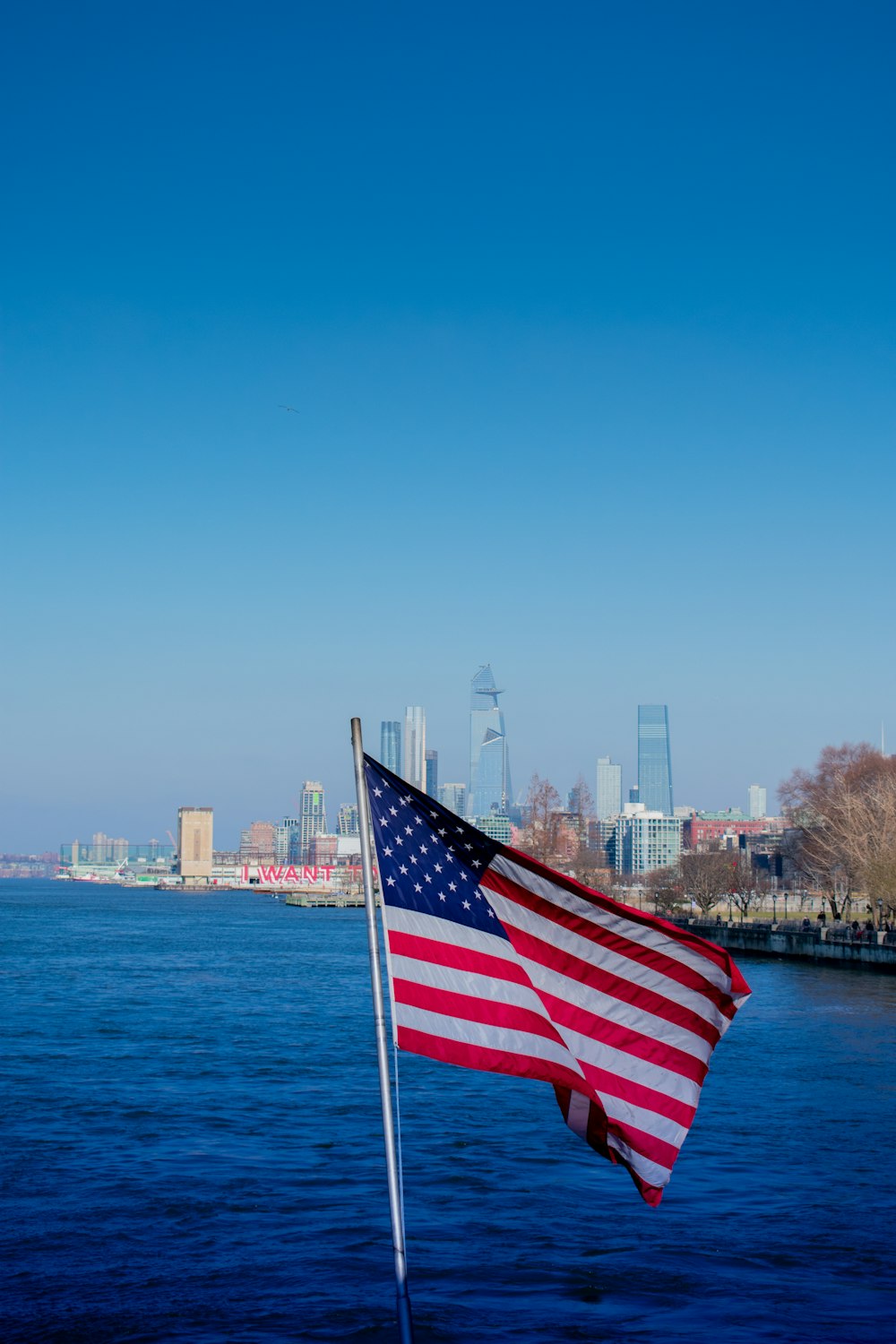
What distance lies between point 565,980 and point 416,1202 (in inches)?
468

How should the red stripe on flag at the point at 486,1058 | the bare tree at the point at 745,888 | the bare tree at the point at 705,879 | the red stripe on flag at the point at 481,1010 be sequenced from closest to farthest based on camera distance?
the red stripe on flag at the point at 486,1058
the red stripe on flag at the point at 481,1010
the bare tree at the point at 705,879
the bare tree at the point at 745,888

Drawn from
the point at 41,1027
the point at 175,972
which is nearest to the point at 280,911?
the point at 175,972

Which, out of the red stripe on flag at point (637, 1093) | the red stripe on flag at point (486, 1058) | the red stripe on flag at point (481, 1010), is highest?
the red stripe on flag at point (481, 1010)

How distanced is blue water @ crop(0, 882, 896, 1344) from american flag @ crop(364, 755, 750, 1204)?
616 cm

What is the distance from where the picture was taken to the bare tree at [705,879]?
10988cm

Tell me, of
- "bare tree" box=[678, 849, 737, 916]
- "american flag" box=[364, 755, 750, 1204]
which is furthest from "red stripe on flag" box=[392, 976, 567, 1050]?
"bare tree" box=[678, 849, 737, 916]

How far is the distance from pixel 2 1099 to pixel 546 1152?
11707 mm

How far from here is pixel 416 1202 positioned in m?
18.5

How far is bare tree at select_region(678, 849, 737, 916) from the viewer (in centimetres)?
10988

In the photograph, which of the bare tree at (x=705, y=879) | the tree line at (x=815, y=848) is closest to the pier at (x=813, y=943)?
the tree line at (x=815, y=848)

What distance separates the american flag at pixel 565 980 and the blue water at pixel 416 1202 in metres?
6.16

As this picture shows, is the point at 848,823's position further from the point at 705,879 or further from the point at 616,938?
the point at 616,938

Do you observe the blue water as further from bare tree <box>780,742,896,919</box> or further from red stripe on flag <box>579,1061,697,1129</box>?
bare tree <box>780,742,896,919</box>

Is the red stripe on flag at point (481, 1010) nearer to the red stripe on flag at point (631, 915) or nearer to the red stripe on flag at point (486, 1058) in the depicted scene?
the red stripe on flag at point (486, 1058)
